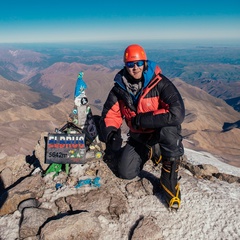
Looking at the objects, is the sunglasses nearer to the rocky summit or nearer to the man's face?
the man's face

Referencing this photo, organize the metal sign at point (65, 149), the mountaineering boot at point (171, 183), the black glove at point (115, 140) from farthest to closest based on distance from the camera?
the metal sign at point (65, 149), the black glove at point (115, 140), the mountaineering boot at point (171, 183)

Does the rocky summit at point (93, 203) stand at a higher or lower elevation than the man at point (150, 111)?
lower

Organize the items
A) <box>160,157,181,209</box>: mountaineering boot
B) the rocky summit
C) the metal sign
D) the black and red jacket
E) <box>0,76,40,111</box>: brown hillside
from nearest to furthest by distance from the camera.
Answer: the rocky summit
the black and red jacket
<box>160,157,181,209</box>: mountaineering boot
the metal sign
<box>0,76,40,111</box>: brown hillside

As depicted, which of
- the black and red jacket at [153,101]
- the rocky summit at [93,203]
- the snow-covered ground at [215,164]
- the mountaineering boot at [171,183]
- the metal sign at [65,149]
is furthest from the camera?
the snow-covered ground at [215,164]

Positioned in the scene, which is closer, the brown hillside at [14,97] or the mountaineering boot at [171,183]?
the mountaineering boot at [171,183]

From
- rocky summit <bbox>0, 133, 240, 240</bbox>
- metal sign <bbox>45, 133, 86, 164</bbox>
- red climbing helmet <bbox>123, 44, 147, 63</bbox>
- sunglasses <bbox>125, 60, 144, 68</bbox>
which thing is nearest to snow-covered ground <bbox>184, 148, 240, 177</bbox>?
rocky summit <bbox>0, 133, 240, 240</bbox>

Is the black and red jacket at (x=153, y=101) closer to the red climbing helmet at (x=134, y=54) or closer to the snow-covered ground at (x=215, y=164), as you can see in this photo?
the red climbing helmet at (x=134, y=54)

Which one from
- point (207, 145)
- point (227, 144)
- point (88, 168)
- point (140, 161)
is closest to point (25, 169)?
point (88, 168)

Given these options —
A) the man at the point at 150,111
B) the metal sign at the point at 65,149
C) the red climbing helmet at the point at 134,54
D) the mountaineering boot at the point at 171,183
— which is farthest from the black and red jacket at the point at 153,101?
the metal sign at the point at 65,149
